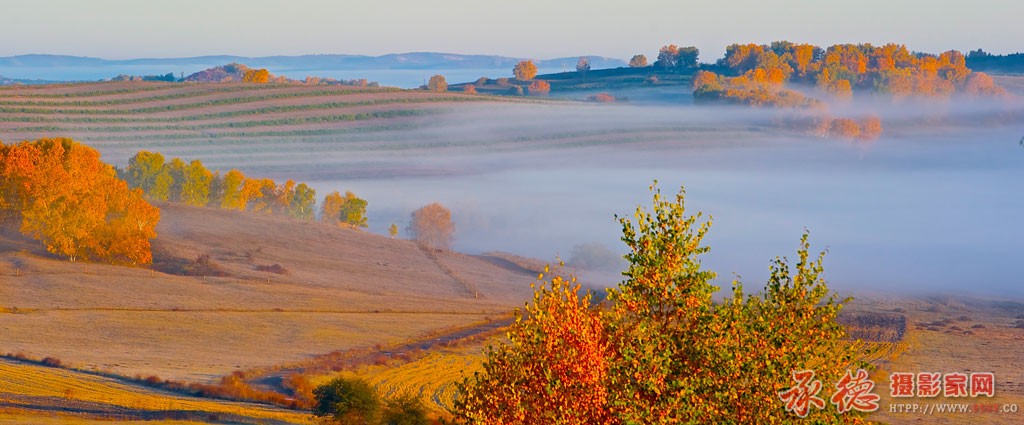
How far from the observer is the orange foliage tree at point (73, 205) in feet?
340

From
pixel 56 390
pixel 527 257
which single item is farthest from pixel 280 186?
pixel 56 390

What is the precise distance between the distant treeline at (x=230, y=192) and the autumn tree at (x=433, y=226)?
7.83m

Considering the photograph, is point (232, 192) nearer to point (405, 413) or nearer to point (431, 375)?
point (431, 375)

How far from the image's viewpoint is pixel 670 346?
17609 mm

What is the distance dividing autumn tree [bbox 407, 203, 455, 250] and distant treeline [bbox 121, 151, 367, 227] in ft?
25.7

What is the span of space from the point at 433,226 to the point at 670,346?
13936 centimetres

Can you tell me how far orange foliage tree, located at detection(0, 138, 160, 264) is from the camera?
103688mm

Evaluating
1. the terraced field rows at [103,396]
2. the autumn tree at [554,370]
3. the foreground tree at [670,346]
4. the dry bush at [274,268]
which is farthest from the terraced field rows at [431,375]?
the dry bush at [274,268]

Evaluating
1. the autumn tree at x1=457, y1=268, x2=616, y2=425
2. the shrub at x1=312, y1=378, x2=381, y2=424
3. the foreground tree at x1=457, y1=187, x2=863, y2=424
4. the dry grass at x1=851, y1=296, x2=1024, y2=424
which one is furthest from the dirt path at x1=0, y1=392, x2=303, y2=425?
the foreground tree at x1=457, y1=187, x2=863, y2=424

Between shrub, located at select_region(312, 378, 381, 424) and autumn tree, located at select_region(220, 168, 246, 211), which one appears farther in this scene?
autumn tree, located at select_region(220, 168, 246, 211)

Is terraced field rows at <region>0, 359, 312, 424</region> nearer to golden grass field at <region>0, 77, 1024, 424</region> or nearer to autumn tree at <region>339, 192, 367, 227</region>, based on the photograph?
golden grass field at <region>0, 77, 1024, 424</region>

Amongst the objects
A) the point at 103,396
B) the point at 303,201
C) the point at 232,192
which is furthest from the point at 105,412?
the point at 303,201

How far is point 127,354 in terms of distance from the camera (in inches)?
2719

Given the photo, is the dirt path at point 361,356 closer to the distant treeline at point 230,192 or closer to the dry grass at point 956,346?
the dry grass at point 956,346
